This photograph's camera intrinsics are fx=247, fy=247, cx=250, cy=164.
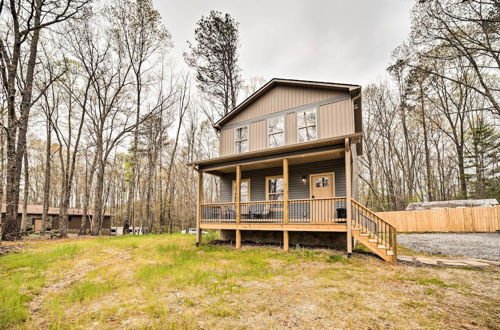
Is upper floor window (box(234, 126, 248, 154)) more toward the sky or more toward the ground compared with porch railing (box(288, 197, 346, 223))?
more toward the sky

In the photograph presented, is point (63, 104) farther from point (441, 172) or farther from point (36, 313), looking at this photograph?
point (441, 172)

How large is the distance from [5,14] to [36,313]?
1490 cm

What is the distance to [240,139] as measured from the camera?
13023mm

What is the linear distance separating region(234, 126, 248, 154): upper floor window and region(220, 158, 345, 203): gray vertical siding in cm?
128

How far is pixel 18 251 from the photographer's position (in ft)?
30.1

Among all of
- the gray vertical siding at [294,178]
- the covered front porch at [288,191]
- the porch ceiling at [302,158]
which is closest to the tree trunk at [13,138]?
the covered front porch at [288,191]

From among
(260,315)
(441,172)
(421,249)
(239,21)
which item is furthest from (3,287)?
(441,172)

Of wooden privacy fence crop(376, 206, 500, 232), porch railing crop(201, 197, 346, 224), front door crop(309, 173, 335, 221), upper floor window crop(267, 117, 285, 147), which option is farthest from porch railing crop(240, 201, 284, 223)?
wooden privacy fence crop(376, 206, 500, 232)

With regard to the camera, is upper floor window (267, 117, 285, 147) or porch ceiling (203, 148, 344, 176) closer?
porch ceiling (203, 148, 344, 176)

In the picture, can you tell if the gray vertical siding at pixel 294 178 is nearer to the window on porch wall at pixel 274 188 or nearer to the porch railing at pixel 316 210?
the window on porch wall at pixel 274 188

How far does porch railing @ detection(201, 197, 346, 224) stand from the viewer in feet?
28.5

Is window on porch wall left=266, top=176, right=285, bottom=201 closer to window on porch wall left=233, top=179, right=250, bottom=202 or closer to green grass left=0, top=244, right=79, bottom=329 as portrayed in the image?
window on porch wall left=233, top=179, right=250, bottom=202

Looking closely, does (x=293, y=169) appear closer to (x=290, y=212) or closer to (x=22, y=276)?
(x=290, y=212)

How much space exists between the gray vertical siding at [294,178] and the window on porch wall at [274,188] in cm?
23
